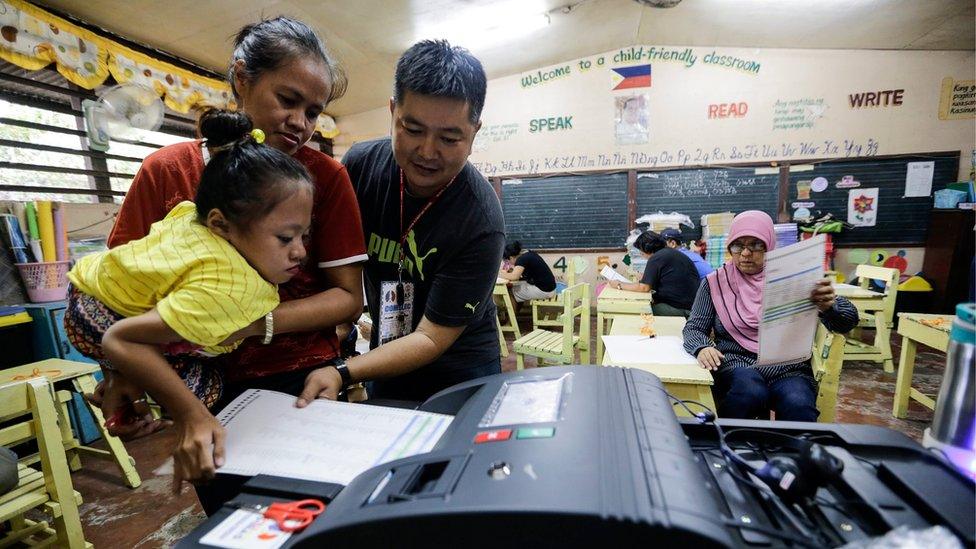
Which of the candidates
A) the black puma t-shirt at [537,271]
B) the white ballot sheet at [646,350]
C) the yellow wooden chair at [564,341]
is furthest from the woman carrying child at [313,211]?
the black puma t-shirt at [537,271]

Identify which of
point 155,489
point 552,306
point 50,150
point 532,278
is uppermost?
point 50,150

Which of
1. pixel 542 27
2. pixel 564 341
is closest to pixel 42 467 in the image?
pixel 564 341

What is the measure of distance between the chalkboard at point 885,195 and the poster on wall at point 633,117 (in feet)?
6.13

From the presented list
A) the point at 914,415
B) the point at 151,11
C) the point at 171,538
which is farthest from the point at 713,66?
the point at 171,538

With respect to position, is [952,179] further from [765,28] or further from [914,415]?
[914,415]

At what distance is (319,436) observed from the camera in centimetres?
72

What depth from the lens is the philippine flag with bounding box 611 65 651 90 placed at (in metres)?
5.49

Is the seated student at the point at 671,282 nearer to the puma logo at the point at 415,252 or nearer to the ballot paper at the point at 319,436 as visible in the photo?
the puma logo at the point at 415,252

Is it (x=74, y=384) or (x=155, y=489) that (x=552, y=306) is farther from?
(x=74, y=384)

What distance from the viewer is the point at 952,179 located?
16.1 ft

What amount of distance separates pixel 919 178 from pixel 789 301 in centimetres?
508

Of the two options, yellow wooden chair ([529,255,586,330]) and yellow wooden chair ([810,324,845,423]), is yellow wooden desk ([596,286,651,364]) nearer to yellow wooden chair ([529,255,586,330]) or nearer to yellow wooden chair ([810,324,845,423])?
yellow wooden chair ([529,255,586,330])

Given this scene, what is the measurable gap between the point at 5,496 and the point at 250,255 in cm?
179

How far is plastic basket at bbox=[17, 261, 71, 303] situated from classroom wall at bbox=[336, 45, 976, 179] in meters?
3.82
